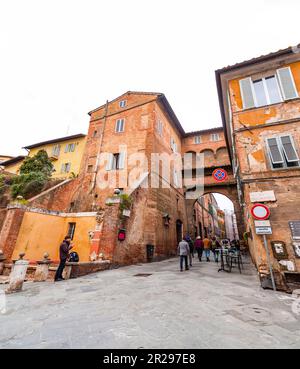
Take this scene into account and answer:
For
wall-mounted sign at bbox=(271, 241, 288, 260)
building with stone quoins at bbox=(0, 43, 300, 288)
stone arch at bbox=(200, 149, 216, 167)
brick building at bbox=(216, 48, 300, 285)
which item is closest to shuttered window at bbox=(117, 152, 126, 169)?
building with stone quoins at bbox=(0, 43, 300, 288)

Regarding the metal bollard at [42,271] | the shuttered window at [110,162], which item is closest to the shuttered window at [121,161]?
the shuttered window at [110,162]

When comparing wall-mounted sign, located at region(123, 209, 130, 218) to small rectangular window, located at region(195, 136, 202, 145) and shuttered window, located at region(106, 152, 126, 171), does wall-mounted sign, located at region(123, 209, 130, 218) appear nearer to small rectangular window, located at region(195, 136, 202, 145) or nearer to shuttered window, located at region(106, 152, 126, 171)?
shuttered window, located at region(106, 152, 126, 171)

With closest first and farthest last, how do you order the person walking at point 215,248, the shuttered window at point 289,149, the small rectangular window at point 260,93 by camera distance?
the shuttered window at point 289,149 → the small rectangular window at point 260,93 → the person walking at point 215,248

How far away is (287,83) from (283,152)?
10.8 feet

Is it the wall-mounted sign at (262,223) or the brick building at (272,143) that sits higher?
the brick building at (272,143)

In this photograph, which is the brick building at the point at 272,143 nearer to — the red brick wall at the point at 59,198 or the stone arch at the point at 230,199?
the stone arch at the point at 230,199

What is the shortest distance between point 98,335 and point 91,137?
17401 mm

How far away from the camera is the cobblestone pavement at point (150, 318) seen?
8.34 ft

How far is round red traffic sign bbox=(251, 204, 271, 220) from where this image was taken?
6043 mm

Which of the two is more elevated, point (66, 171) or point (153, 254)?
point (66, 171)

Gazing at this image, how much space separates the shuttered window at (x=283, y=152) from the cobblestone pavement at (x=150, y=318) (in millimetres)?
4454
